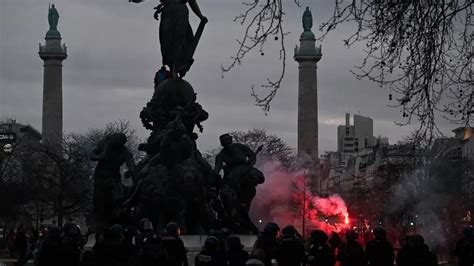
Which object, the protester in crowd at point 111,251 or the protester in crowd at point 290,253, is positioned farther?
the protester in crowd at point 290,253

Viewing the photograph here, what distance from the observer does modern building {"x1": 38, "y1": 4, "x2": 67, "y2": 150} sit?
430ft

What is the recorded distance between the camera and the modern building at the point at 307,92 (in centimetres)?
12744

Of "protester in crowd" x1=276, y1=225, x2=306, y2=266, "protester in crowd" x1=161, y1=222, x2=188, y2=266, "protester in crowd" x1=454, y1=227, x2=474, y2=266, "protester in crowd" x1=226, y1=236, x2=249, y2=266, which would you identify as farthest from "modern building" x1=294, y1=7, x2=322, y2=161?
"protester in crowd" x1=226, y1=236, x2=249, y2=266

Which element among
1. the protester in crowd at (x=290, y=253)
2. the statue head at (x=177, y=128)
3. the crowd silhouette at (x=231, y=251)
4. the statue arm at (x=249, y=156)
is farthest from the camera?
the statue arm at (x=249, y=156)

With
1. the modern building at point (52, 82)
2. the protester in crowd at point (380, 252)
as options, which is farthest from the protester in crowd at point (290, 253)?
the modern building at point (52, 82)

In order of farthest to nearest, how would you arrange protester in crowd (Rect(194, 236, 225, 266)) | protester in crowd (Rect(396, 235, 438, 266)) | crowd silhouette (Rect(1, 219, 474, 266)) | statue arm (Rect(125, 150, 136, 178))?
statue arm (Rect(125, 150, 136, 178))
protester in crowd (Rect(396, 235, 438, 266))
protester in crowd (Rect(194, 236, 225, 266))
crowd silhouette (Rect(1, 219, 474, 266))

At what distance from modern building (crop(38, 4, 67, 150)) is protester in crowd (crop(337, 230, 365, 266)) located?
353 feet

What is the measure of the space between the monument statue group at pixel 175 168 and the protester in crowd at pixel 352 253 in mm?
7495

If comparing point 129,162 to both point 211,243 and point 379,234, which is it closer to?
point 379,234

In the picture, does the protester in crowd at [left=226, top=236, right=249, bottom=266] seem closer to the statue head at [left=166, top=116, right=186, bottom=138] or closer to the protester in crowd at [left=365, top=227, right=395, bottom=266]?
the protester in crowd at [left=365, top=227, right=395, bottom=266]

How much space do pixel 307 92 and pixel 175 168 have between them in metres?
104

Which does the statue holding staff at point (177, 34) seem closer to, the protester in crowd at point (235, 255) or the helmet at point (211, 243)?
the protester in crowd at point (235, 255)

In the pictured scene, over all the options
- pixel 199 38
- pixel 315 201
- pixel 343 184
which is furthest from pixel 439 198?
pixel 343 184

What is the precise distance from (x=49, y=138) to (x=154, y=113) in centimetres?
9531
